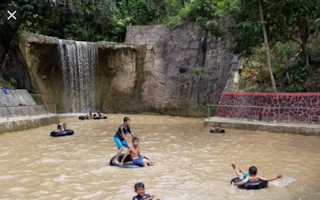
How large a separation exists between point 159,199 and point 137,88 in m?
21.5

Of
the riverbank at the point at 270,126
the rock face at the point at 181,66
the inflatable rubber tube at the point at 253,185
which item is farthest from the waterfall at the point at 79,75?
the inflatable rubber tube at the point at 253,185

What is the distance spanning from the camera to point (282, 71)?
65.7 feet

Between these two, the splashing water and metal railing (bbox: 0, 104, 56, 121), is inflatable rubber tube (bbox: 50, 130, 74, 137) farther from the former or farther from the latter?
the splashing water

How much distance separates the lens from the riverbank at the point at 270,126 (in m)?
15.0

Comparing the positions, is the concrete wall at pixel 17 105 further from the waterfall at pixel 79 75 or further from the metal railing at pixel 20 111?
the waterfall at pixel 79 75

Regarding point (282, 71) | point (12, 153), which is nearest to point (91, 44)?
point (282, 71)

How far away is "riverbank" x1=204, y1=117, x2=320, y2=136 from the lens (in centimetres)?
1498

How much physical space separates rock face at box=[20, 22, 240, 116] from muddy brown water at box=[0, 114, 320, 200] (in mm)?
8722

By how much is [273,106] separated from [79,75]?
1531 centimetres

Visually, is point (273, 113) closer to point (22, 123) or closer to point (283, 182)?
point (283, 182)

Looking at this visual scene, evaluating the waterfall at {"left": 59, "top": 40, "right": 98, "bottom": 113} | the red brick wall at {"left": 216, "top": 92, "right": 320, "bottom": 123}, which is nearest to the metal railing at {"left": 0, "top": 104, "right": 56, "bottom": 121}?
the waterfall at {"left": 59, "top": 40, "right": 98, "bottom": 113}

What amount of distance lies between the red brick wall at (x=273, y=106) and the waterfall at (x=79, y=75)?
1177cm

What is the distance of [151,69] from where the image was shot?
27.3m

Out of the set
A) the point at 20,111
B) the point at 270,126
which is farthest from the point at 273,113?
the point at 20,111
